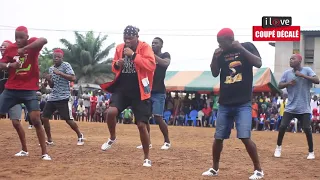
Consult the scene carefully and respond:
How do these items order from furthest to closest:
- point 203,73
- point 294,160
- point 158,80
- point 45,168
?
point 203,73, point 158,80, point 294,160, point 45,168

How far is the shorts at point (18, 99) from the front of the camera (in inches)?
285

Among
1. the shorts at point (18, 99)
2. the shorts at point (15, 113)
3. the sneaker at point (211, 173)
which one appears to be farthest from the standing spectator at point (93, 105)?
the sneaker at point (211, 173)

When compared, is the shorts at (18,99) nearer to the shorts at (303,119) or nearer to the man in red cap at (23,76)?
the man in red cap at (23,76)

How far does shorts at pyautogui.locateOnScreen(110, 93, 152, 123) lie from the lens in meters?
6.90

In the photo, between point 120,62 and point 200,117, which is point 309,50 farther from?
point 120,62

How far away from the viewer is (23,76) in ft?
23.6

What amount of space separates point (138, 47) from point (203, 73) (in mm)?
20289

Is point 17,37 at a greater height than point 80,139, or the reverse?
point 17,37

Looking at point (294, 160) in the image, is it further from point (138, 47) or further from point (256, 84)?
point (256, 84)

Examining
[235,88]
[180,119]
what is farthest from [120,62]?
[180,119]

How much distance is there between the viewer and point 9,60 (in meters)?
7.31

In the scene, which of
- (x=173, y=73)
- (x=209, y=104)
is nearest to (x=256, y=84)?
(x=209, y=104)

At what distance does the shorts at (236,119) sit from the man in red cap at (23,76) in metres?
2.70

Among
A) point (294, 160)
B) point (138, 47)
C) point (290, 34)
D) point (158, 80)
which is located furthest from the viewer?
point (290, 34)
